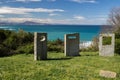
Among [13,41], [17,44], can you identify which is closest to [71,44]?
[17,44]

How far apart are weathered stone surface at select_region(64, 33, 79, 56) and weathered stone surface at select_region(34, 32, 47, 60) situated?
8.35 ft

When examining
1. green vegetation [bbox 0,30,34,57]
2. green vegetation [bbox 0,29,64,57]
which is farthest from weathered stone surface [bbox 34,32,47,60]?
green vegetation [bbox 0,30,34,57]

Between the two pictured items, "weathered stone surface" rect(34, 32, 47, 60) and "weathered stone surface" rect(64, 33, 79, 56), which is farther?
"weathered stone surface" rect(64, 33, 79, 56)

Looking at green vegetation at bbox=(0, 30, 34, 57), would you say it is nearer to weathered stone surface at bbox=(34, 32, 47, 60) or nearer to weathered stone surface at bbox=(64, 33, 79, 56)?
weathered stone surface at bbox=(64, 33, 79, 56)

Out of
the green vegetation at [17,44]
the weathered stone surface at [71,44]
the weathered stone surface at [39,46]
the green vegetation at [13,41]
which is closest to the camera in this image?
the weathered stone surface at [39,46]

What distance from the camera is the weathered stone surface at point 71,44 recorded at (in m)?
20.9

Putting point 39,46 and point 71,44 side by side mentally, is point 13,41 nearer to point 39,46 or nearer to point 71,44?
point 71,44

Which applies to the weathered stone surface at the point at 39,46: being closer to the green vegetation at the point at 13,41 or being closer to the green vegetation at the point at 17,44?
the green vegetation at the point at 17,44

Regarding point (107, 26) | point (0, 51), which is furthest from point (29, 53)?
point (107, 26)

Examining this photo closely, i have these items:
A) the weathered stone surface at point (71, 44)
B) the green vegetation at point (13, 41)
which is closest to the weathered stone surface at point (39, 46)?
the weathered stone surface at point (71, 44)

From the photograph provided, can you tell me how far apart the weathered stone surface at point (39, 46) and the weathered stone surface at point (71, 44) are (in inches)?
100

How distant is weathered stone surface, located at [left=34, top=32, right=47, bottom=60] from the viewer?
18312 millimetres

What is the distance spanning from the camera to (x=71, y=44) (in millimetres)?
21219

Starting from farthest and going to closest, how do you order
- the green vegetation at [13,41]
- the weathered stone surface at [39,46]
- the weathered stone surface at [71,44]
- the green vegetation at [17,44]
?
the green vegetation at [13,41] → the green vegetation at [17,44] → the weathered stone surface at [71,44] → the weathered stone surface at [39,46]
